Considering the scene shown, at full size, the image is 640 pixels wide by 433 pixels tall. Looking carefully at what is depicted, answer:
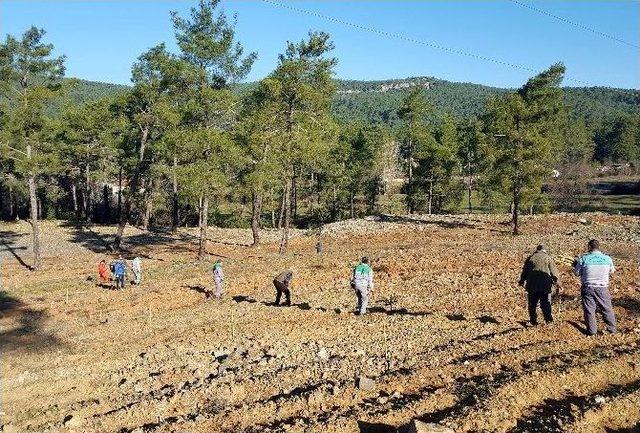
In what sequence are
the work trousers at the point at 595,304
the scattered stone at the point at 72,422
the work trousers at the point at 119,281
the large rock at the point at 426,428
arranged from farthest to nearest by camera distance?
the work trousers at the point at 119,281 < the work trousers at the point at 595,304 < the scattered stone at the point at 72,422 < the large rock at the point at 426,428

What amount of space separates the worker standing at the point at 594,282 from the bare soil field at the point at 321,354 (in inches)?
20.7

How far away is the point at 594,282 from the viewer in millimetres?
11195

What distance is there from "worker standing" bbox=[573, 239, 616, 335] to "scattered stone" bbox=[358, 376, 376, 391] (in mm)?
4743

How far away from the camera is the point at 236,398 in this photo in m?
10.4

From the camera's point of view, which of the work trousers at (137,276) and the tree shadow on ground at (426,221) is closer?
the work trousers at (137,276)

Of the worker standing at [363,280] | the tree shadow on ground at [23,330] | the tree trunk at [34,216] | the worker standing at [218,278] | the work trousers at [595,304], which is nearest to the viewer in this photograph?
the work trousers at [595,304]

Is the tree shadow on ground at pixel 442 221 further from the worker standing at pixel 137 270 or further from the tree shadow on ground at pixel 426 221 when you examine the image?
the worker standing at pixel 137 270

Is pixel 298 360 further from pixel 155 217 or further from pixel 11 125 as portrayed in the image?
pixel 155 217

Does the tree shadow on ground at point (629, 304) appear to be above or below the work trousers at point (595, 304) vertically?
below

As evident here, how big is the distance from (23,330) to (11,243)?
3185 centimetres

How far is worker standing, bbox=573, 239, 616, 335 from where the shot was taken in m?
11.1

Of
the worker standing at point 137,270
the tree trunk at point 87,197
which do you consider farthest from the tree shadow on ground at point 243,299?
the tree trunk at point 87,197

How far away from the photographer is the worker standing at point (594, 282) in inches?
438

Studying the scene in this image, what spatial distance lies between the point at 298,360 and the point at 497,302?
735cm
